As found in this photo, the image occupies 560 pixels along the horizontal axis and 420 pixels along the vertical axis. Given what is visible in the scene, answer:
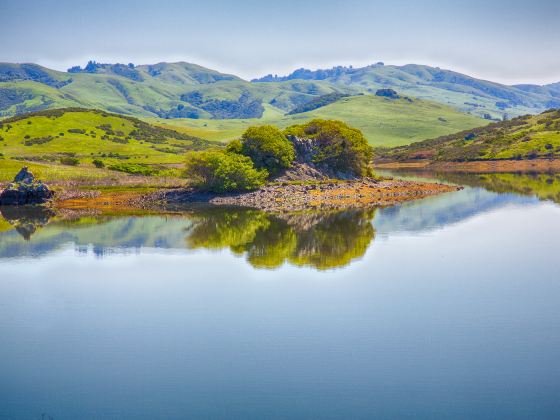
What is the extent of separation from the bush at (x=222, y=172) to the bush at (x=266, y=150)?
5162 mm

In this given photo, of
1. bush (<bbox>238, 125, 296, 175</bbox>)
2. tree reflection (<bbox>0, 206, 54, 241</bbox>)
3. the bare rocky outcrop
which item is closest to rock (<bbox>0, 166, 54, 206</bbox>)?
tree reflection (<bbox>0, 206, 54, 241</bbox>)

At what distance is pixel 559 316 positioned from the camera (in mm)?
32688

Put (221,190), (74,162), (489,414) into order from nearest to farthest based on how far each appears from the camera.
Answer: (489,414) → (221,190) → (74,162)

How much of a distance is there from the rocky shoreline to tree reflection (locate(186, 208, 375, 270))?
808 centimetres

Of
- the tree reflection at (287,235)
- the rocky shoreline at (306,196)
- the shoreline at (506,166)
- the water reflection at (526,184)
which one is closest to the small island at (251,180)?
A: the rocky shoreline at (306,196)

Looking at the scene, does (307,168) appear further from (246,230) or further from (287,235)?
(287,235)

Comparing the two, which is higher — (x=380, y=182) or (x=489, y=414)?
(x=380, y=182)

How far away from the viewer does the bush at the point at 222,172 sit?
9394cm

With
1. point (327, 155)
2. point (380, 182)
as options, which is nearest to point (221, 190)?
point (327, 155)

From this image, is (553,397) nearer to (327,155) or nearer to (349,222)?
(349,222)

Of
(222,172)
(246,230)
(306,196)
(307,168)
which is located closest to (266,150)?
(307,168)

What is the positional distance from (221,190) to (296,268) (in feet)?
170

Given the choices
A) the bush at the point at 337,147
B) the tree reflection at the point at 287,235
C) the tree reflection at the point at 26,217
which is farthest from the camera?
the bush at the point at 337,147

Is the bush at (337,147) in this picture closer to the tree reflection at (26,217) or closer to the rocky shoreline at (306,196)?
the rocky shoreline at (306,196)
